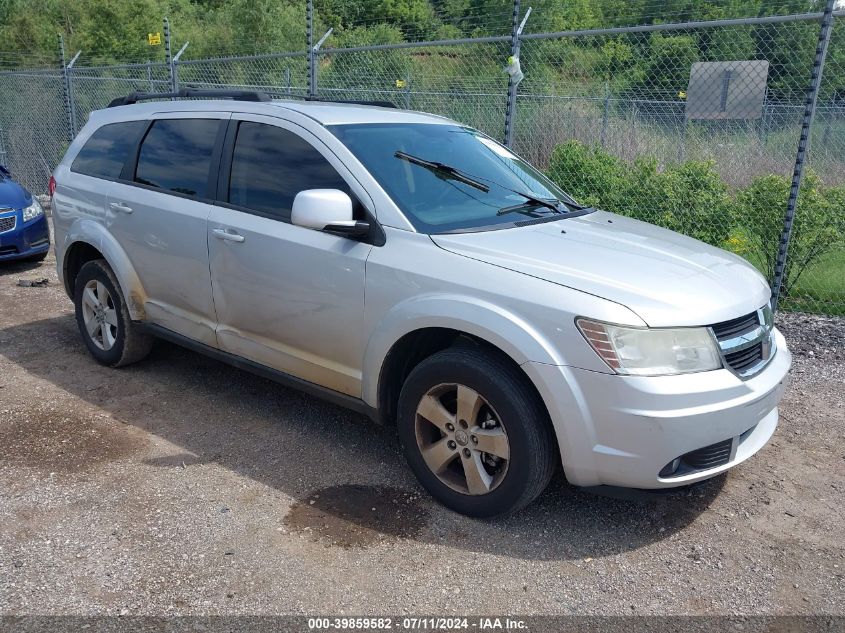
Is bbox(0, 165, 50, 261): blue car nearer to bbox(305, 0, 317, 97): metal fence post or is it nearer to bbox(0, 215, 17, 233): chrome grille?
bbox(0, 215, 17, 233): chrome grille

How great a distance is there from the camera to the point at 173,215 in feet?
14.7

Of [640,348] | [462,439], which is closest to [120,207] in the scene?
[462,439]

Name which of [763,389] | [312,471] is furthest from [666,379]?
[312,471]

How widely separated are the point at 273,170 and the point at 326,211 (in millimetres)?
807

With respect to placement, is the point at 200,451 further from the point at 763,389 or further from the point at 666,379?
the point at 763,389

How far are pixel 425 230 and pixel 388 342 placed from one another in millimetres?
559

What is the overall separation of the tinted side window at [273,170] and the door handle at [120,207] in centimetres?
98

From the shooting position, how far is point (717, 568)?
3.09 meters

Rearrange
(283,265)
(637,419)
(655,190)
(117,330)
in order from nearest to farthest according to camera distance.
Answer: (637,419) < (283,265) < (117,330) < (655,190)

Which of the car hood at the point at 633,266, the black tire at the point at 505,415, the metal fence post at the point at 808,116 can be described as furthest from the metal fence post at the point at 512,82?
the black tire at the point at 505,415

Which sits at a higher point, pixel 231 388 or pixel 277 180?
pixel 277 180

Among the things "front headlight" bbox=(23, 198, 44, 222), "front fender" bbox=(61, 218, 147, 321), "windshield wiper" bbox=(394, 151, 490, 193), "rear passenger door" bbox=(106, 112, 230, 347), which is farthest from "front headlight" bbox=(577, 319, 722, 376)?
"front headlight" bbox=(23, 198, 44, 222)

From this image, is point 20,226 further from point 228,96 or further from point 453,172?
point 453,172

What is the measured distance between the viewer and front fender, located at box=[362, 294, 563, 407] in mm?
3008
